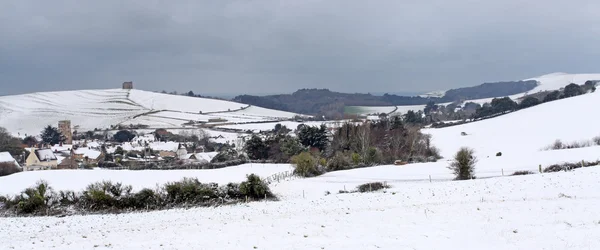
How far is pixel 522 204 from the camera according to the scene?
659 inches

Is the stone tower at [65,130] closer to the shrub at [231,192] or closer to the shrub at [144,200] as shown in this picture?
the shrub at [144,200]

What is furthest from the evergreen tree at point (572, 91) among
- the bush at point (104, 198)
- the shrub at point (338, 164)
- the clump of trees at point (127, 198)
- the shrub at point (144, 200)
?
the bush at point (104, 198)

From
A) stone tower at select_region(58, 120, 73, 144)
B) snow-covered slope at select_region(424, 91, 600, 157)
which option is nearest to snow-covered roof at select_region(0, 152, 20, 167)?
stone tower at select_region(58, 120, 73, 144)

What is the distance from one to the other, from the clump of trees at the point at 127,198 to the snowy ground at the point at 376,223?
80.6 inches

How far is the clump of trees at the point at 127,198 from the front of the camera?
23.4 meters

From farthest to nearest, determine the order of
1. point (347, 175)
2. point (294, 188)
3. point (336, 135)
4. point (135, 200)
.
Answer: point (336, 135) → point (347, 175) → point (294, 188) → point (135, 200)

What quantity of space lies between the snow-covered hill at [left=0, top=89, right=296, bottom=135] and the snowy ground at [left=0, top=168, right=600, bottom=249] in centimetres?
11161

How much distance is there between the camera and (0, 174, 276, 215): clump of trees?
76.7 feet

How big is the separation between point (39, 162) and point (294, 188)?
168ft

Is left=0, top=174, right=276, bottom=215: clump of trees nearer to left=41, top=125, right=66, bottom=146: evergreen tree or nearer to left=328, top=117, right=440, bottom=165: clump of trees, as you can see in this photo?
left=328, top=117, right=440, bottom=165: clump of trees

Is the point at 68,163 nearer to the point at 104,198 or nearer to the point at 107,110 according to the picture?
the point at 104,198

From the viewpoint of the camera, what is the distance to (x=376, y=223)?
1498 centimetres

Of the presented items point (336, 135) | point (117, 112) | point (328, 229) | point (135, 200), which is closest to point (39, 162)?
point (336, 135)

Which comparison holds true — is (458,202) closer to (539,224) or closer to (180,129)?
(539,224)
